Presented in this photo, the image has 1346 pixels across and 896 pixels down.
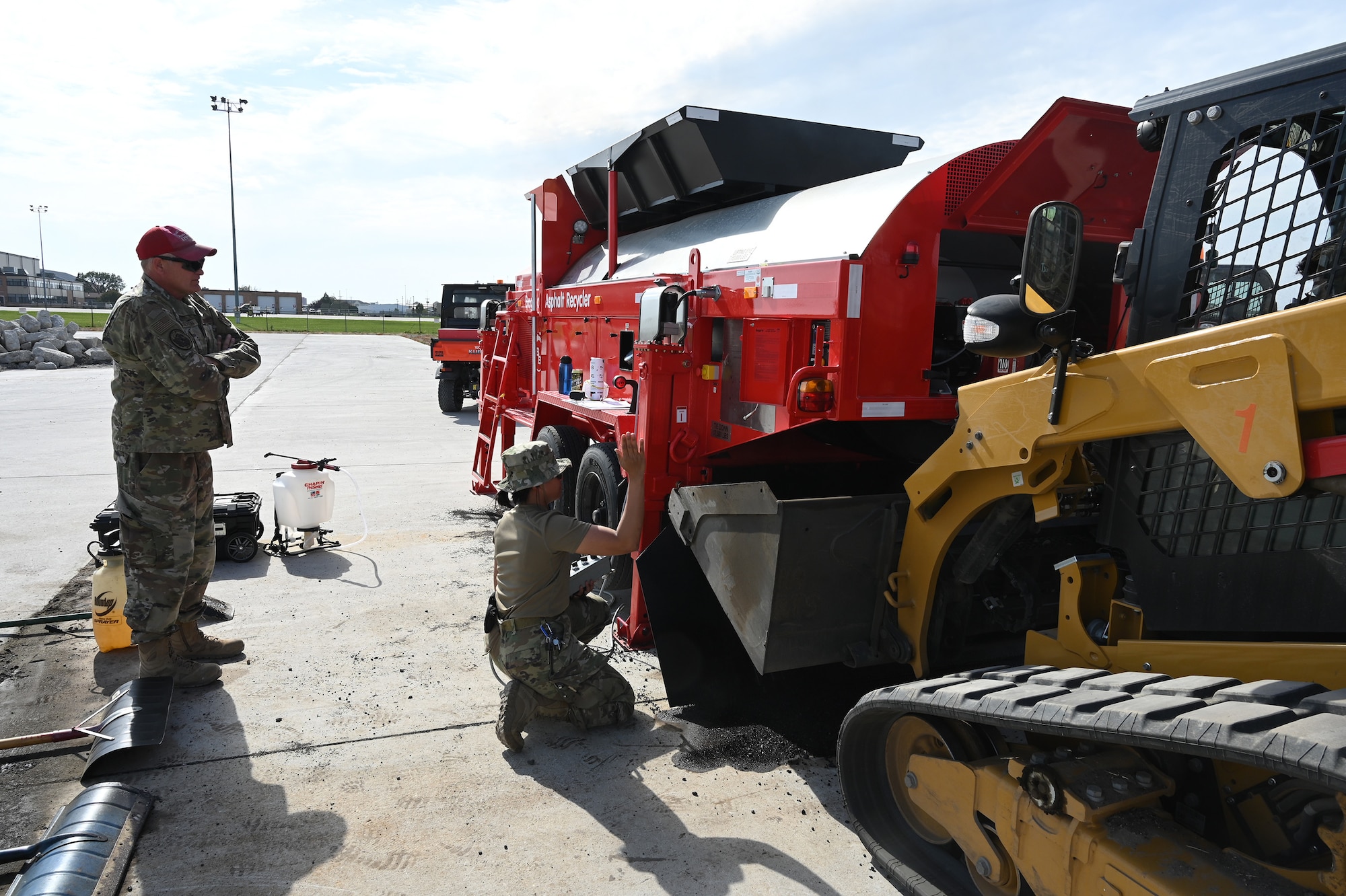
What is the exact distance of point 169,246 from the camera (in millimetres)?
4191

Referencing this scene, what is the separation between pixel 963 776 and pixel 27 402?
18533mm

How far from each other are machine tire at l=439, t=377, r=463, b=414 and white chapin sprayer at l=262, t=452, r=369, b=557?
31.4 feet

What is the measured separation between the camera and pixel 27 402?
16.0 m

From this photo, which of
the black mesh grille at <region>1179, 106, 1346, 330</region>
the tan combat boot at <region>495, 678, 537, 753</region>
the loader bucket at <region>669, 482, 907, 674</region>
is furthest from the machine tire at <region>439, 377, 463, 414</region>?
the black mesh grille at <region>1179, 106, 1346, 330</region>

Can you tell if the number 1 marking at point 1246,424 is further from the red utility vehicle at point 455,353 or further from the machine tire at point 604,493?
the red utility vehicle at point 455,353

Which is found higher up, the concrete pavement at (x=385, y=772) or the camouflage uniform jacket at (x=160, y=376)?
the camouflage uniform jacket at (x=160, y=376)

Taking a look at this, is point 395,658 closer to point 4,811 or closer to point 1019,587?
point 4,811

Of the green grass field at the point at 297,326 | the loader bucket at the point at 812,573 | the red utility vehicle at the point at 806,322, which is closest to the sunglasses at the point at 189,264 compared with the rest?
the red utility vehicle at the point at 806,322

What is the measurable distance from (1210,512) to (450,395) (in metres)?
15.0

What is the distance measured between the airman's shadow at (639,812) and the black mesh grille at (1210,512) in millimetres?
1557

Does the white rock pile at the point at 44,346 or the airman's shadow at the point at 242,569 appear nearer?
the airman's shadow at the point at 242,569

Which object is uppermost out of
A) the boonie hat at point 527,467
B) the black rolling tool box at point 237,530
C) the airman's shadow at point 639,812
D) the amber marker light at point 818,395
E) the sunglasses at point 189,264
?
the sunglasses at point 189,264

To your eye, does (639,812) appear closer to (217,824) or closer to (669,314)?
(217,824)

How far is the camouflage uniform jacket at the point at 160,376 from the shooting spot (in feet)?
13.5
